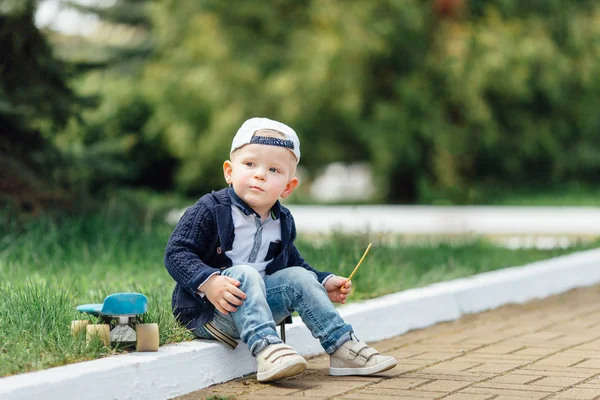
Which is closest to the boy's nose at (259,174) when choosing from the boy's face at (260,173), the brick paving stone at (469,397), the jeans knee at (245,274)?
the boy's face at (260,173)

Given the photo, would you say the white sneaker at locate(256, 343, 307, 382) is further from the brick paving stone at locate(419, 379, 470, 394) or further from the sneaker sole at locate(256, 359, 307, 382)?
the brick paving stone at locate(419, 379, 470, 394)

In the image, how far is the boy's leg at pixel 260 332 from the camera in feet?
13.8

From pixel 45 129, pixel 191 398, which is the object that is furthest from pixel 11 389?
pixel 45 129

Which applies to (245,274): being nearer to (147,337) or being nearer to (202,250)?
(202,250)

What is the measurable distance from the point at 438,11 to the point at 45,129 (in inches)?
533

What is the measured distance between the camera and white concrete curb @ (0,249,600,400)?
3.72 metres

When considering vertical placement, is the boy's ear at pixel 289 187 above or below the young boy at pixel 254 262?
above

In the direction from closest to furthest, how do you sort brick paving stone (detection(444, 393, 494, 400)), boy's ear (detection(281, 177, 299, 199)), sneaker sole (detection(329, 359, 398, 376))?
brick paving stone (detection(444, 393, 494, 400))
sneaker sole (detection(329, 359, 398, 376))
boy's ear (detection(281, 177, 299, 199))

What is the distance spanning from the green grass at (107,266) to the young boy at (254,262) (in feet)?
0.94

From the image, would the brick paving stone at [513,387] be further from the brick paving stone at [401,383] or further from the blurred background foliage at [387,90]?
the blurred background foliage at [387,90]

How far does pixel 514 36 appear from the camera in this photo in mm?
21781

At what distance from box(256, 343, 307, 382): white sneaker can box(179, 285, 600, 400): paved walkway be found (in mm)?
83

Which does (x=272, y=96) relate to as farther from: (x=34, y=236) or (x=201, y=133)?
(x=34, y=236)

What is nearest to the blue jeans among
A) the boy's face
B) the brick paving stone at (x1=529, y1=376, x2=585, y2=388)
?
the boy's face
